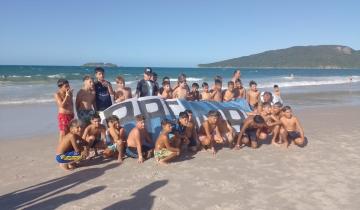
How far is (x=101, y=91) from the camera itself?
7.21m

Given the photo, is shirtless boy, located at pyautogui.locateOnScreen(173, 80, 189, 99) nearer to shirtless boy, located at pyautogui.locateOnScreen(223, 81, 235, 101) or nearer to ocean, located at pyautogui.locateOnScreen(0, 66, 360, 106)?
shirtless boy, located at pyautogui.locateOnScreen(223, 81, 235, 101)

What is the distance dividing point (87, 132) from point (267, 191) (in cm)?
311

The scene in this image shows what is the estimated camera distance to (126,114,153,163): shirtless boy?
632cm

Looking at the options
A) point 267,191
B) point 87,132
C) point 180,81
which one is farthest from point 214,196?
point 180,81

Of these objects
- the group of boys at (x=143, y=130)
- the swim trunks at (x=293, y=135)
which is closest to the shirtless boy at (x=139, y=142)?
the group of boys at (x=143, y=130)

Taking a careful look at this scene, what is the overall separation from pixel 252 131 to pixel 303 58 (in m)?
130

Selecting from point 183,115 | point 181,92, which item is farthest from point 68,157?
point 181,92

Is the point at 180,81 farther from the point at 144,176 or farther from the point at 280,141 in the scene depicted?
the point at 144,176

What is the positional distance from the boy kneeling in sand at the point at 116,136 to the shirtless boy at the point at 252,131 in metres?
2.21

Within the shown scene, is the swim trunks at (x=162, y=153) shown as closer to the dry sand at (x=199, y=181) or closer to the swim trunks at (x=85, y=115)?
the dry sand at (x=199, y=181)

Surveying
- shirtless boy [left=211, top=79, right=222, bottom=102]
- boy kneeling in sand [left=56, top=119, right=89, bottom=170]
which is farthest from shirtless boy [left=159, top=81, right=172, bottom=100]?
boy kneeling in sand [left=56, top=119, right=89, bottom=170]

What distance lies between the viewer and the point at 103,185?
17.3ft

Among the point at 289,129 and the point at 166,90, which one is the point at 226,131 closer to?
the point at 289,129

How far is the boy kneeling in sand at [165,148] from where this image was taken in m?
6.22
